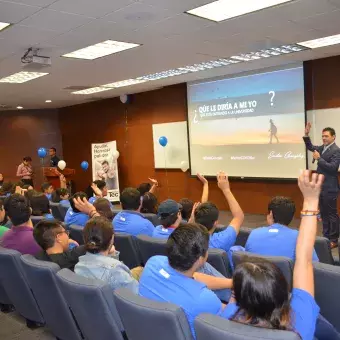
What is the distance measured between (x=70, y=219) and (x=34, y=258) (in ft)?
5.56

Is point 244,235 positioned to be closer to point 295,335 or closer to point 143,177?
point 295,335

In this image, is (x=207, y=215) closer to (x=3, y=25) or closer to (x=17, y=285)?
(x=17, y=285)

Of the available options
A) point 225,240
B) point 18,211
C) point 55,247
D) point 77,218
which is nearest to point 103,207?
point 77,218

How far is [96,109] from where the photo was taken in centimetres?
1219

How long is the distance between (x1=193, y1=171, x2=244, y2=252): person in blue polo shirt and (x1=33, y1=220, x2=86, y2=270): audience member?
91 centimetres

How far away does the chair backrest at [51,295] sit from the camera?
254 centimetres

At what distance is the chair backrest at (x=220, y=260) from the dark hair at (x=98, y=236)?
26.4 inches

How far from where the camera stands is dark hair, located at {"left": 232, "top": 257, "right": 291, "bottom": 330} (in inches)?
52.2

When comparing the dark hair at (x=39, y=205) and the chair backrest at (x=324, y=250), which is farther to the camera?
the dark hair at (x=39, y=205)

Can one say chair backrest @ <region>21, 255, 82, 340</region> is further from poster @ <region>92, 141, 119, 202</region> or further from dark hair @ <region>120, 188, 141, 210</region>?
poster @ <region>92, 141, 119, 202</region>

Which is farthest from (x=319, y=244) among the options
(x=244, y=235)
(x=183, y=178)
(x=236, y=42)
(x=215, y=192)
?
(x=183, y=178)

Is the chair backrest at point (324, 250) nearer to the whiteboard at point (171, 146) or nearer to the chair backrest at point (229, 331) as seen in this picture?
the chair backrest at point (229, 331)

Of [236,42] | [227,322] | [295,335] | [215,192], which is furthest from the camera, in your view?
[215,192]

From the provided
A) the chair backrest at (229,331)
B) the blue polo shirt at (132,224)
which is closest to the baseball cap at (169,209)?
the blue polo shirt at (132,224)
